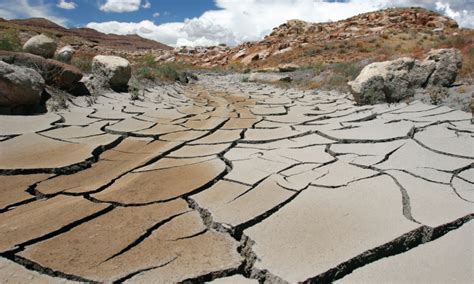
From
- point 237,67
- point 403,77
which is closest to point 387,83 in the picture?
point 403,77

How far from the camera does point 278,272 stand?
1.67 m

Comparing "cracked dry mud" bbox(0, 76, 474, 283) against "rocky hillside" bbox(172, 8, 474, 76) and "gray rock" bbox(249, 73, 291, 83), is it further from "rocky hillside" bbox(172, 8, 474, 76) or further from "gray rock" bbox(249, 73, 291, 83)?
"rocky hillside" bbox(172, 8, 474, 76)

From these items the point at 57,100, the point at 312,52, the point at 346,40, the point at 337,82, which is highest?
the point at 346,40

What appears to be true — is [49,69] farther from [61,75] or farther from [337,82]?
[337,82]

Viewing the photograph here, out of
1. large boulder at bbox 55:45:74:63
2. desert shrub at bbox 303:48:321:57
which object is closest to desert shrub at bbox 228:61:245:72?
desert shrub at bbox 303:48:321:57

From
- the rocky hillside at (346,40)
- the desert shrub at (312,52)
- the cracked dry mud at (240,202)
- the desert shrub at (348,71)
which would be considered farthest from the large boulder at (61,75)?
the desert shrub at (312,52)

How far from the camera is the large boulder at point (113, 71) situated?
7410 mm

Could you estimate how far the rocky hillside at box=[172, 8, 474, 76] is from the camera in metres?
20.4

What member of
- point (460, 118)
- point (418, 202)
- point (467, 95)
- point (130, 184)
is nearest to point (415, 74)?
point (467, 95)

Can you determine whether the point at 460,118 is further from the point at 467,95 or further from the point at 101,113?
the point at 101,113

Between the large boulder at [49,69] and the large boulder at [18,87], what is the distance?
83 cm

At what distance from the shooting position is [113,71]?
7391 mm

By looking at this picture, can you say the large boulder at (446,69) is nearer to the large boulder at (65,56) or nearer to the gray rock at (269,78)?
the gray rock at (269,78)

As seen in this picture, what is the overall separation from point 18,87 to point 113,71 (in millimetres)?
2633
